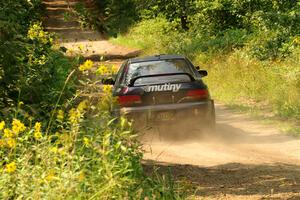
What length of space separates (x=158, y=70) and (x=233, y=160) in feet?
8.71

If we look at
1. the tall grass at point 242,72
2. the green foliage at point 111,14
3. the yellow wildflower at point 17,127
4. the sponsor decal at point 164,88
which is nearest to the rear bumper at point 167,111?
the sponsor decal at point 164,88

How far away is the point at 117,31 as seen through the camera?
6.18m

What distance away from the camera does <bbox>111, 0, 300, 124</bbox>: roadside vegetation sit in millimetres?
16609

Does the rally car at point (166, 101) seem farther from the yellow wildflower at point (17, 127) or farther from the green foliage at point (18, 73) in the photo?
the yellow wildflower at point (17, 127)

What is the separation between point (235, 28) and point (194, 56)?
3840 millimetres

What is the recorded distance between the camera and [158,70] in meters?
12.1

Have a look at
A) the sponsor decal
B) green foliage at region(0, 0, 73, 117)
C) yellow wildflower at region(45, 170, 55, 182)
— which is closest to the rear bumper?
the sponsor decal

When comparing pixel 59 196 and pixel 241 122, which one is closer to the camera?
pixel 59 196

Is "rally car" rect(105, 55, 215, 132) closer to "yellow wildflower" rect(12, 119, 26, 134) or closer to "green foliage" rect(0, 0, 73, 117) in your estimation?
"green foliage" rect(0, 0, 73, 117)

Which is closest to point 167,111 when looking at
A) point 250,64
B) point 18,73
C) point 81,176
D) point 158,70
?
point 158,70

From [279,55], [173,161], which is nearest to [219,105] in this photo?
[279,55]

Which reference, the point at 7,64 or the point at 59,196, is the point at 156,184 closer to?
the point at 59,196

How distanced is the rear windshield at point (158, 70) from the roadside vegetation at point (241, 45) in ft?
3.81

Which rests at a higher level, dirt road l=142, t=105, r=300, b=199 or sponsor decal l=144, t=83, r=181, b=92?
sponsor decal l=144, t=83, r=181, b=92
